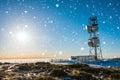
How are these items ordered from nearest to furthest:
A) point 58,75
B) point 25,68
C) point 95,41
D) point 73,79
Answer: point 73,79
point 58,75
point 25,68
point 95,41

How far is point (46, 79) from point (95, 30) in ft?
248

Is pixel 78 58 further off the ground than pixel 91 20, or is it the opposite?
pixel 91 20

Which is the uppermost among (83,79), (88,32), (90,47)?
(88,32)

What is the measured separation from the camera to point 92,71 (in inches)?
1145

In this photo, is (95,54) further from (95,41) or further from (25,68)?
(25,68)

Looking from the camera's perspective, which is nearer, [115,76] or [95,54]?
[115,76]

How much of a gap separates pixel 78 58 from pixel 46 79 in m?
76.2

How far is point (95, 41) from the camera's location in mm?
92750

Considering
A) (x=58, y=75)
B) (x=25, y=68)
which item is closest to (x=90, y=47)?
(x=25, y=68)

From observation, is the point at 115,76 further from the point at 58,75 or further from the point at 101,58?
the point at 101,58

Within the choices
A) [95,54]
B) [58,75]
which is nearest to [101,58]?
[95,54]

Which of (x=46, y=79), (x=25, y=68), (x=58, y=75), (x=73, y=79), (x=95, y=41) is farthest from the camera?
(x=95, y=41)

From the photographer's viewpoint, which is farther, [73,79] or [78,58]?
[78,58]

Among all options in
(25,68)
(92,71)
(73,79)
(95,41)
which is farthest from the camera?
(95,41)
